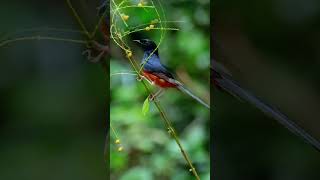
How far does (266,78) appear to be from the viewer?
3.06 m

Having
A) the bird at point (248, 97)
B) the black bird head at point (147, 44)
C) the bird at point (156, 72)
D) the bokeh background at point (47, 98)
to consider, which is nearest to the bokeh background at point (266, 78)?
the bird at point (248, 97)

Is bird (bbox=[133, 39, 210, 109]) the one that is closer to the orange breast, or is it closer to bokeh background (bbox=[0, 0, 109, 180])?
the orange breast

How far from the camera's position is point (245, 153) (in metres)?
3.09

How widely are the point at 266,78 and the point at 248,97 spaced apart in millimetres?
127

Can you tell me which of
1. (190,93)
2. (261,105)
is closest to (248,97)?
(261,105)

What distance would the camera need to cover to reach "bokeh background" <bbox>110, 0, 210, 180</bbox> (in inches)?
119

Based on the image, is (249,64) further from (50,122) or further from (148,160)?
(50,122)

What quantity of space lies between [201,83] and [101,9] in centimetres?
60

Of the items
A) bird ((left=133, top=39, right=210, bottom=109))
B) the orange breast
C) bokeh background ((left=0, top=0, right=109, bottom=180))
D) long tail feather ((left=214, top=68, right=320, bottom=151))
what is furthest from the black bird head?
long tail feather ((left=214, top=68, right=320, bottom=151))

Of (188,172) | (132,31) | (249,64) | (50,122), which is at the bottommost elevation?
(188,172)

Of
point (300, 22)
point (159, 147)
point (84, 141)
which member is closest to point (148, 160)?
point (159, 147)

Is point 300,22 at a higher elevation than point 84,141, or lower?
higher

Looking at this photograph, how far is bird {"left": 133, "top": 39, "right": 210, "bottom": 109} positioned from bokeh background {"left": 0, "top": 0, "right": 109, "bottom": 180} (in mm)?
213

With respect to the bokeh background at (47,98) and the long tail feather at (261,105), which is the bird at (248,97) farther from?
the bokeh background at (47,98)
